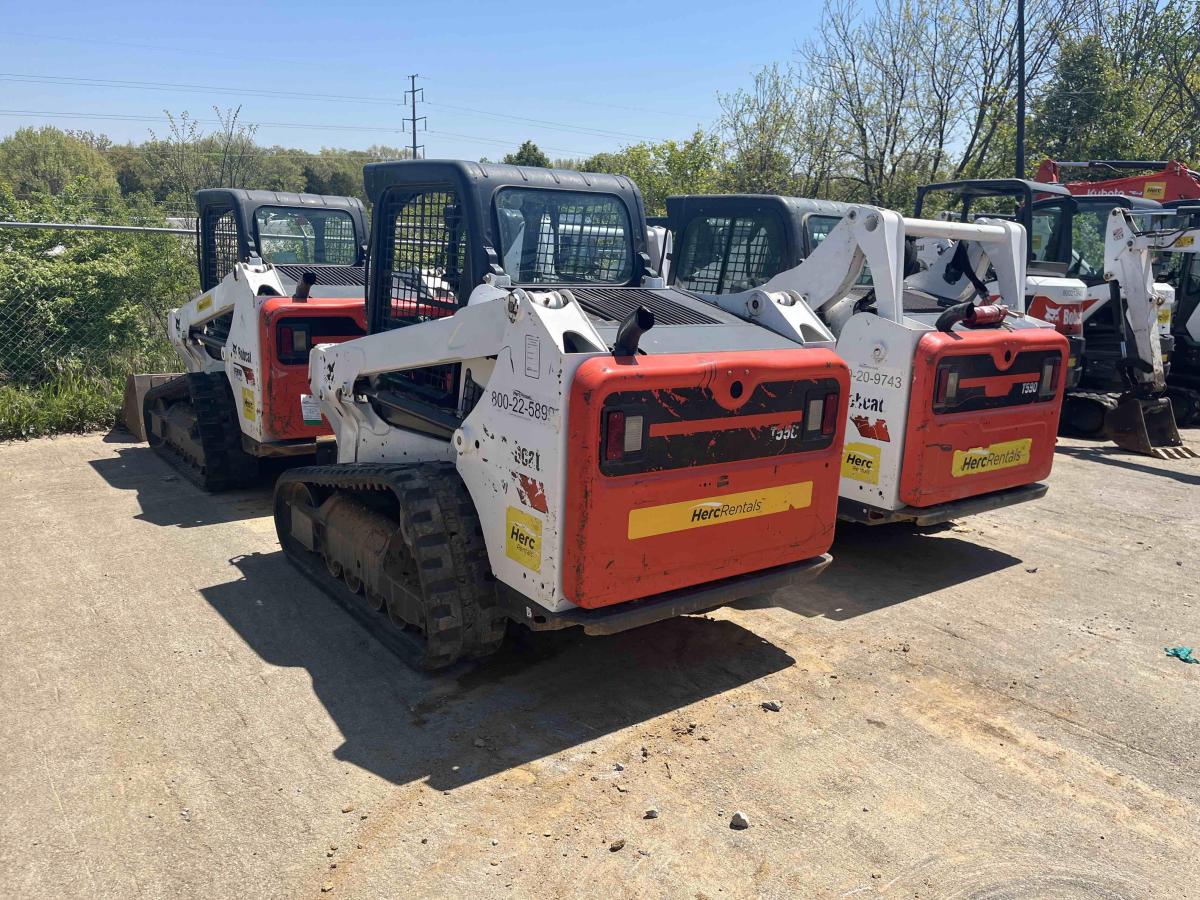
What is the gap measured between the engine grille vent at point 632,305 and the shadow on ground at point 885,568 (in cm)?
154

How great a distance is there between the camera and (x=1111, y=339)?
10227 millimetres

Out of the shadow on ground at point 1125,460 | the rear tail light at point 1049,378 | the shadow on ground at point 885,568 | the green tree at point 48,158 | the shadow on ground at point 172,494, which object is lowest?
the shadow on ground at point 172,494

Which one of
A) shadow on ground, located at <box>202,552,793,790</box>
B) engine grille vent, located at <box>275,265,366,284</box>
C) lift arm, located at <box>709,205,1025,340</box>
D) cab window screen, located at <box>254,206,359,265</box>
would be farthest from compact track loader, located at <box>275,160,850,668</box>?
cab window screen, located at <box>254,206,359,265</box>

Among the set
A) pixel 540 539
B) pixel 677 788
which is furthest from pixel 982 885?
pixel 540 539

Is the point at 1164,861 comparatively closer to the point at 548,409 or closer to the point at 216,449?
the point at 548,409

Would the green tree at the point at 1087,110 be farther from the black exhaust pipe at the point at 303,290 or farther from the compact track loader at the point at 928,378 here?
the black exhaust pipe at the point at 303,290

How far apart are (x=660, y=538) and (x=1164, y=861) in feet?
6.74

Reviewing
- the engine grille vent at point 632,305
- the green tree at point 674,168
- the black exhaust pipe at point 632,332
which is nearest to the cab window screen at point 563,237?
the engine grille vent at point 632,305

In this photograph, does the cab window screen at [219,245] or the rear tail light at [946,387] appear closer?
the rear tail light at [946,387]

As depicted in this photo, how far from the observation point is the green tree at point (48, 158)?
36469 millimetres

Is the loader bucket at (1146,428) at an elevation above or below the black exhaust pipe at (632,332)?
below

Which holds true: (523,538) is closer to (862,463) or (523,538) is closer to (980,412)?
(862,463)

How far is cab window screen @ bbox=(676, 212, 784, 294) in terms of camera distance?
672cm

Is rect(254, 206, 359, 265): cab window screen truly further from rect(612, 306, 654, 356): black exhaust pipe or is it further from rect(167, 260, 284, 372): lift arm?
rect(612, 306, 654, 356): black exhaust pipe
